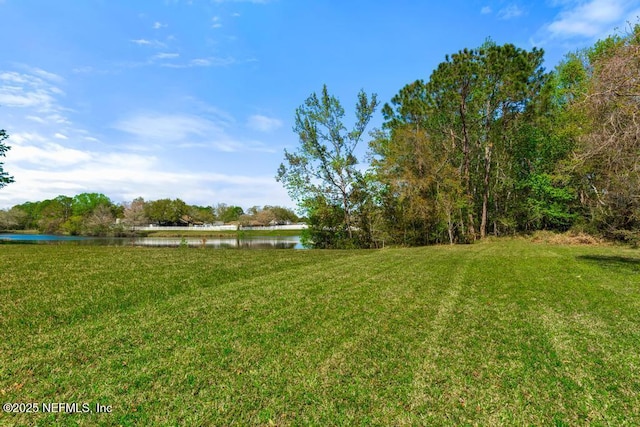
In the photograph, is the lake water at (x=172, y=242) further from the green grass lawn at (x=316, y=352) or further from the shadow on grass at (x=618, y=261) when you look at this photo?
the shadow on grass at (x=618, y=261)

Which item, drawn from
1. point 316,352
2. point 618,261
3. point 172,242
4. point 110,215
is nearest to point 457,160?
point 618,261

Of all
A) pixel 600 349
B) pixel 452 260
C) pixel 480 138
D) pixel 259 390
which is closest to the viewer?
pixel 259 390

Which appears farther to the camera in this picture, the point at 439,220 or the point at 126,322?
the point at 439,220

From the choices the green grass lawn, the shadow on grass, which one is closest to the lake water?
the green grass lawn

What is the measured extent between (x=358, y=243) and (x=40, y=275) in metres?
19.4

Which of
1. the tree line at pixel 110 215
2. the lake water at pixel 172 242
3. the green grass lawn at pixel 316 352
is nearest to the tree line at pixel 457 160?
the lake water at pixel 172 242

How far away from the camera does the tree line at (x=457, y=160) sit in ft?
72.2

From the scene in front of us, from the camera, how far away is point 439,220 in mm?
23703

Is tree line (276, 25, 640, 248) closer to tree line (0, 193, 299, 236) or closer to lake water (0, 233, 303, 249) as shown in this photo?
lake water (0, 233, 303, 249)

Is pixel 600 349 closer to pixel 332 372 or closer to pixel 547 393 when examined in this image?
pixel 547 393

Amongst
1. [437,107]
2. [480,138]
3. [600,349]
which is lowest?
[600,349]

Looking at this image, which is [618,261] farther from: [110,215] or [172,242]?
[110,215]

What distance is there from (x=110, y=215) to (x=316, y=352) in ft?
241

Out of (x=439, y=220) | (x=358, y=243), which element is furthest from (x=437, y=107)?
(x=358, y=243)
